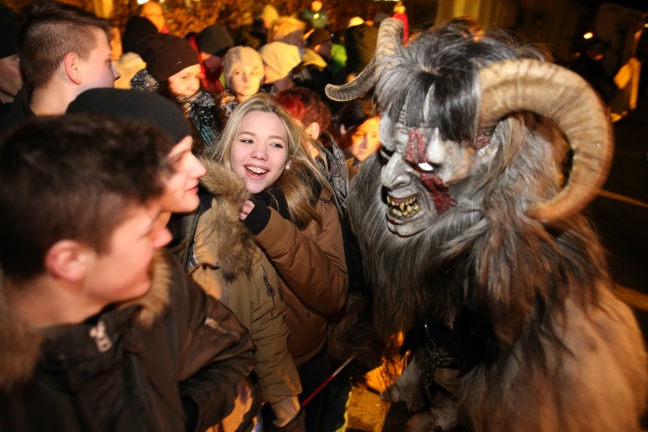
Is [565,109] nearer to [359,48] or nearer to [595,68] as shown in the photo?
[359,48]

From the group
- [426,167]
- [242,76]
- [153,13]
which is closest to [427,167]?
[426,167]

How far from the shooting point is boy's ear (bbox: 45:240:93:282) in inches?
37.3

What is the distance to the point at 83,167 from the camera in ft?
3.08

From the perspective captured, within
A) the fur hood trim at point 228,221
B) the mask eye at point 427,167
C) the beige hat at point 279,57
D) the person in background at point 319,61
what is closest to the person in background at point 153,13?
the beige hat at point 279,57

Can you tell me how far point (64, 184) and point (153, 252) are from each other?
1.35ft

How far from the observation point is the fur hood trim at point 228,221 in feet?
6.00

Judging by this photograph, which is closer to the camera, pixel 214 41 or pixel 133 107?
pixel 133 107

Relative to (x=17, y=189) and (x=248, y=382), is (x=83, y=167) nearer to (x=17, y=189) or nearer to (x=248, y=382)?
(x=17, y=189)

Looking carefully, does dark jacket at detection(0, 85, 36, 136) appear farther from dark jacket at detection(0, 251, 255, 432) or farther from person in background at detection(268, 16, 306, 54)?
person in background at detection(268, 16, 306, 54)

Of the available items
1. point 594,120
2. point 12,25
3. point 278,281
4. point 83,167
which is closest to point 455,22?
point 594,120

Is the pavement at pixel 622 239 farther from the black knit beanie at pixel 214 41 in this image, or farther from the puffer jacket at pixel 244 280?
the black knit beanie at pixel 214 41

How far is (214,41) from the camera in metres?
6.41

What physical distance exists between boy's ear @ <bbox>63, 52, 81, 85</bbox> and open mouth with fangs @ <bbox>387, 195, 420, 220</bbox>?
2.02m

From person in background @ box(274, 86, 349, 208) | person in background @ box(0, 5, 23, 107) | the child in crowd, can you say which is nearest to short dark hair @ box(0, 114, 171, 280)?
the child in crowd
